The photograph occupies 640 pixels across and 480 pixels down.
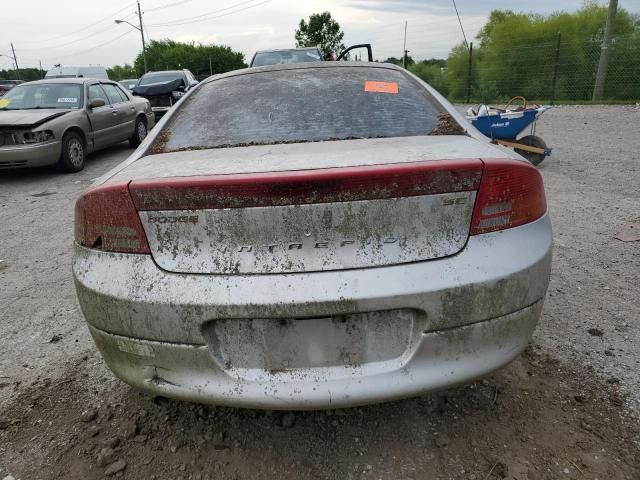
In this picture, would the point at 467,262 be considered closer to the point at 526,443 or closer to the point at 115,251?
the point at 526,443

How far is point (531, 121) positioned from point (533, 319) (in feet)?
19.7

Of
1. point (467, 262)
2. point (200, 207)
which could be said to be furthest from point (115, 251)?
point (467, 262)

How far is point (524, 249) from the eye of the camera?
1.73m

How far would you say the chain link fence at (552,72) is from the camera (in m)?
16.8

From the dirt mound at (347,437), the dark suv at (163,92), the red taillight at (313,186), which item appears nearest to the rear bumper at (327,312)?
the red taillight at (313,186)

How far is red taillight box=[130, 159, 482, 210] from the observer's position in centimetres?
156

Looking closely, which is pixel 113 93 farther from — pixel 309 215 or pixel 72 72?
pixel 309 215

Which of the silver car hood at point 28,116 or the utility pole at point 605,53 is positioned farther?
the utility pole at point 605,53

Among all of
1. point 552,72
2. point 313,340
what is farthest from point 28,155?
point 552,72

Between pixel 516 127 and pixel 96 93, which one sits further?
pixel 96 93

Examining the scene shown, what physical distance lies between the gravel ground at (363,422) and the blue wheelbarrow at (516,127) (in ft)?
13.9

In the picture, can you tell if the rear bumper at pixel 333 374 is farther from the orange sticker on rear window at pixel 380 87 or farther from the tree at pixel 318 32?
the tree at pixel 318 32

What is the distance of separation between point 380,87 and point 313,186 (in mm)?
1259

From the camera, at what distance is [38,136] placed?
7215mm
